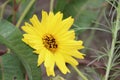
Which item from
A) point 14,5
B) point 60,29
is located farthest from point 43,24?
point 14,5

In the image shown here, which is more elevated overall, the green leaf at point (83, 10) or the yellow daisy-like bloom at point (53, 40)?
the green leaf at point (83, 10)

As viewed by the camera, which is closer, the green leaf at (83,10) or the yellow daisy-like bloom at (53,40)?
the yellow daisy-like bloom at (53,40)

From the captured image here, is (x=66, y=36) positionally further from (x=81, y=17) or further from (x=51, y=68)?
(x=81, y=17)

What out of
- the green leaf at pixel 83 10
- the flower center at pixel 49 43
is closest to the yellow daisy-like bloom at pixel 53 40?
the flower center at pixel 49 43

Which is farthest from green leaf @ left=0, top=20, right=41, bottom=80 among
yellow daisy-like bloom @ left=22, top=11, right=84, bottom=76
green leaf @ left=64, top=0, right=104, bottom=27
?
green leaf @ left=64, top=0, right=104, bottom=27

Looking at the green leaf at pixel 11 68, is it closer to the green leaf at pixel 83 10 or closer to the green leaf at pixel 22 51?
the green leaf at pixel 22 51

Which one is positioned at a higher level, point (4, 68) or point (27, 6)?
point (27, 6)

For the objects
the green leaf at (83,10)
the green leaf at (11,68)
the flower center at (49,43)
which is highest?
the green leaf at (83,10)
